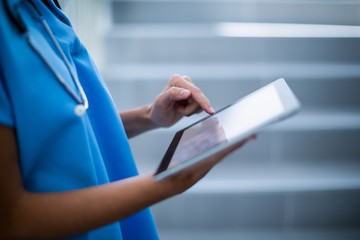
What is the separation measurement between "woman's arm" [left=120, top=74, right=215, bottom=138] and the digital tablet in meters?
0.05

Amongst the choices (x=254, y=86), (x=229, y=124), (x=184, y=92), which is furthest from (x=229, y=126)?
(x=254, y=86)

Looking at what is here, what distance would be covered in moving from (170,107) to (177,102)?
0.02 m

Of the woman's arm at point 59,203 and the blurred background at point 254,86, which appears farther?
the blurred background at point 254,86

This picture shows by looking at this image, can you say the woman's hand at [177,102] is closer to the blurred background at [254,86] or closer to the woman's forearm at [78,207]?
the woman's forearm at [78,207]

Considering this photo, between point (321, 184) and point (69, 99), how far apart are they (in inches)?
42.0

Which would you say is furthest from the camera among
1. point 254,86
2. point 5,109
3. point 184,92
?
point 254,86

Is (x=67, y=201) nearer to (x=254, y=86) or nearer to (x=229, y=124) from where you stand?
(x=229, y=124)

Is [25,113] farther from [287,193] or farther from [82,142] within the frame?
[287,193]

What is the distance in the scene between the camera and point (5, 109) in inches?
12.2

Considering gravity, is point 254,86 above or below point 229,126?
below

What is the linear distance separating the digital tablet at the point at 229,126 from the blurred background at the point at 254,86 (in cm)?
58

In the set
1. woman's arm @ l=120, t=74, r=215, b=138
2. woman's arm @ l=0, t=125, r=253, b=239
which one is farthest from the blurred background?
woman's arm @ l=0, t=125, r=253, b=239

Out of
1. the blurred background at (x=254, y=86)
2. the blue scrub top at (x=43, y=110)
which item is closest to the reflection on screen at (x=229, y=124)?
the blue scrub top at (x=43, y=110)

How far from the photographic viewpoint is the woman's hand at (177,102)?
19.9 inches
